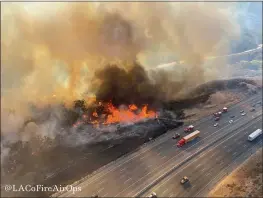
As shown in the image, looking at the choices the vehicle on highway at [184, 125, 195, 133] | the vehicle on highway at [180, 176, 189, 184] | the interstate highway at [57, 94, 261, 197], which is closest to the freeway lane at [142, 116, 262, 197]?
the vehicle on highway at [180, 176, 189, 184]

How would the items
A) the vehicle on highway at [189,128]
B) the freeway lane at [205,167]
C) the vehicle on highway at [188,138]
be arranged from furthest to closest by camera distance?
the vehicle on highway at [189,128]
the vehicle on highway at [188,138]
the freeway lane at [205,167]

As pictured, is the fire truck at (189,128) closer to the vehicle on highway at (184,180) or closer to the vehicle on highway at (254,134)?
the vehicle on highway at (254,134)

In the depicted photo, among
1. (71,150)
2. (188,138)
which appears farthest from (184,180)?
(71,150)

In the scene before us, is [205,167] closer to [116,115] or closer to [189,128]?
[189,128]

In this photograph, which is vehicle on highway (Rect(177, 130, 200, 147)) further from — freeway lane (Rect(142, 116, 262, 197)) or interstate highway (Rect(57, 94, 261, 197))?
freeway lane (Rect(142, 116, 262, 197))

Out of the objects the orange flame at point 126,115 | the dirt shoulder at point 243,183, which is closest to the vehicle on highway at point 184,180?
the dirt shoulder at point 243,183

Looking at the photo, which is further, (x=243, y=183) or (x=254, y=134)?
(x=254, y=134)

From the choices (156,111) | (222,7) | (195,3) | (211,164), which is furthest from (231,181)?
(222,7)
